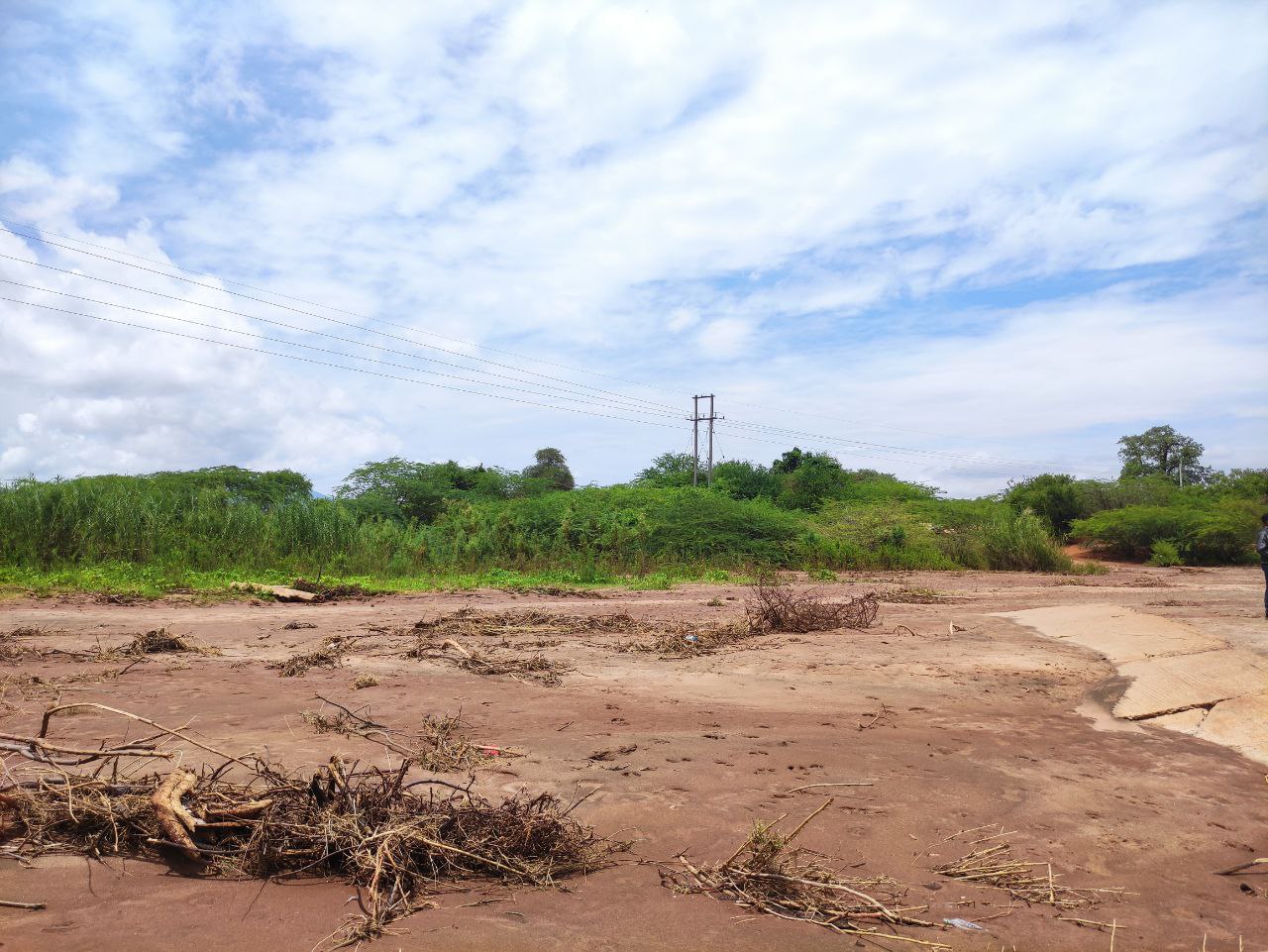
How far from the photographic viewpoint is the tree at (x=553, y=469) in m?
44.8

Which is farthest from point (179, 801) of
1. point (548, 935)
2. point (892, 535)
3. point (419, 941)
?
point (892, 535)

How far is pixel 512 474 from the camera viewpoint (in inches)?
1375

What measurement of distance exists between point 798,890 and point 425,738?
2.78 m

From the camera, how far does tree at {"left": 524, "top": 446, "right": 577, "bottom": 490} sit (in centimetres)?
4475

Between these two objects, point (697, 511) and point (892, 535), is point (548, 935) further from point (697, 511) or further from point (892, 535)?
point (892, 535)

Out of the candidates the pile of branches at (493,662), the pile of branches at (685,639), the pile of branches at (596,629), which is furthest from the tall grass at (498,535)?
the pile of branches at (493,662)

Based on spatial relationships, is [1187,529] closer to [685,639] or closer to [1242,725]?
[685,639]

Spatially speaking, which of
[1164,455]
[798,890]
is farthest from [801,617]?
[1164,455]

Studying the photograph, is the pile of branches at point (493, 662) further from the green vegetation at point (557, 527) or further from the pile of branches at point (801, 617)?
the green vegetation at point (557, 527)

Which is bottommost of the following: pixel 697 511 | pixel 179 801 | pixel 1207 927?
pixel 1207 927

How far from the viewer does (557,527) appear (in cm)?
2239

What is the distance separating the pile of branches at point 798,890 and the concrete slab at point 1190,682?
4304 millimetres

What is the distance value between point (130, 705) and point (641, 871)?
Answer: 441 centimetres

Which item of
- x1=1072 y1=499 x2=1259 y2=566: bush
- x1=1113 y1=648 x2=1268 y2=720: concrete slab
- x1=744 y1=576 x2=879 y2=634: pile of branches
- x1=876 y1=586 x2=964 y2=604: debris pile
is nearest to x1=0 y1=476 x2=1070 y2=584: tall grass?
x1=1072 y1=499 x2=1259 y2=566: bush
